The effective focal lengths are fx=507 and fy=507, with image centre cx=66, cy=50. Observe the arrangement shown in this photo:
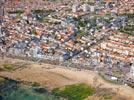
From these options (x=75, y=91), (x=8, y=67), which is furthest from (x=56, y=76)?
(x=8, y=67)

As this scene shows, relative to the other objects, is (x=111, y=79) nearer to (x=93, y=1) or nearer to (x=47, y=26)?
(x=47, y=26)

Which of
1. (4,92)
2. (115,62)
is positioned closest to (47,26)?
(115,62)

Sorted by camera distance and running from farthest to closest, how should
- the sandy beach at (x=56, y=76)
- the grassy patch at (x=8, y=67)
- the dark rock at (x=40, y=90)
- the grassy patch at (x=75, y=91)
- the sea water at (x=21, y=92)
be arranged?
the grassy patch at (x=8, y=67) < the sandy beach at (x=56, y=76) < the dark rock at (x=40, y=90) < the sea water at (x=21, y=92) < the grassy patch at (x=75, y=91)

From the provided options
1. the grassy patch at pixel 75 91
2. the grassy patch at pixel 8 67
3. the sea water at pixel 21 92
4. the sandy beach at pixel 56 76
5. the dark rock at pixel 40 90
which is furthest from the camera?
the grassy patch at pixel 8 67

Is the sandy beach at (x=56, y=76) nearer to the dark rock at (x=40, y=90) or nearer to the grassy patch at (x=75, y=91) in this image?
the dark rock at (x=40, y=90)

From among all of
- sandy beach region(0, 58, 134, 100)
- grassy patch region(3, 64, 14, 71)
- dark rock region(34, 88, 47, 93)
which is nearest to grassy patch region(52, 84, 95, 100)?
sandy beach region(0, 58, 134, 100)

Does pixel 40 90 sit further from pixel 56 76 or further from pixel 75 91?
pixel 75 91

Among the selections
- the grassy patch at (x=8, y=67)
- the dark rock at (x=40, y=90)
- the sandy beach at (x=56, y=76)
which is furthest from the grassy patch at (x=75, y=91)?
the grassy patch at (x=8, y=67)
